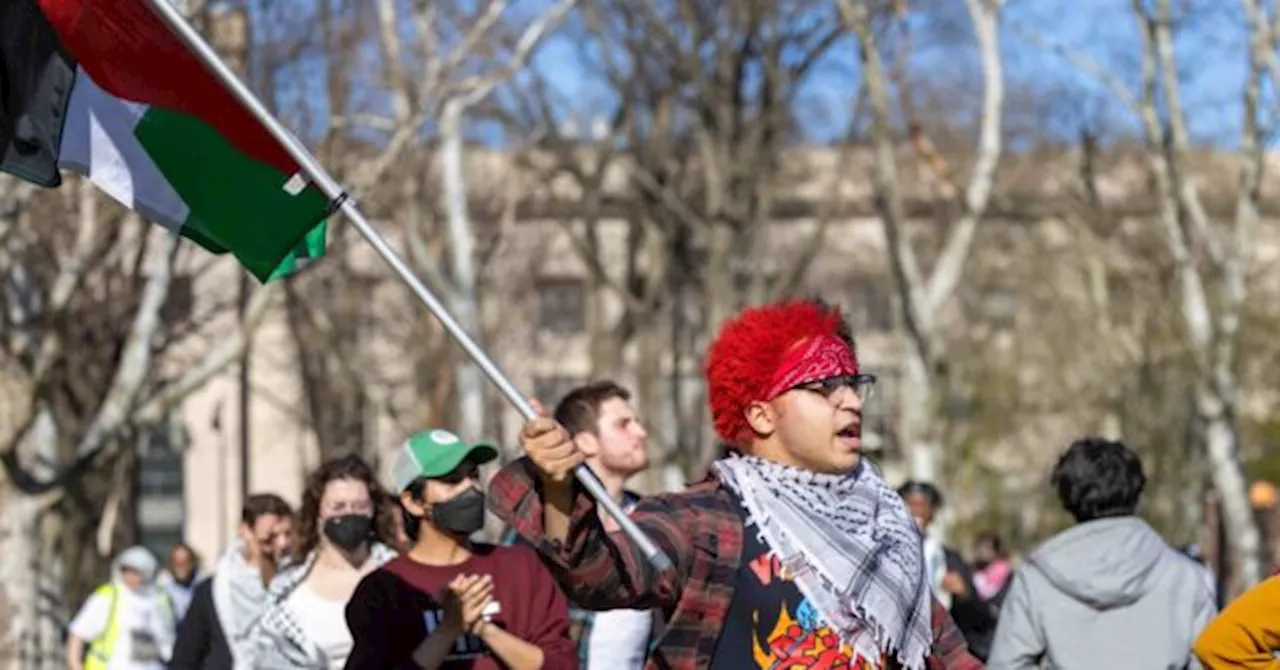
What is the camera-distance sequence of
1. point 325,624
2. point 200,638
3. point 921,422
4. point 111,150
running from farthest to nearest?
point 921,422
point 200,638
point 325,624
point 111,150

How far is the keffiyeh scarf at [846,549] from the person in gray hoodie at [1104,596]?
2.19 m

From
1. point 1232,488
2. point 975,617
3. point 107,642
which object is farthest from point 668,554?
point 1232,488

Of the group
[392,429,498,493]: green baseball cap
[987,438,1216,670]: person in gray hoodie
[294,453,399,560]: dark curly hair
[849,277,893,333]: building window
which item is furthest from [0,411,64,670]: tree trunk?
[849,277,893,333]: building window

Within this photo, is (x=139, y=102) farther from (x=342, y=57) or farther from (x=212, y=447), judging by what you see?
(x=212, y=447)

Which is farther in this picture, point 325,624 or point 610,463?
point 610,463

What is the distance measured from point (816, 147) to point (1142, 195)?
476 cm

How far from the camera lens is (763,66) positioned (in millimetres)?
28828

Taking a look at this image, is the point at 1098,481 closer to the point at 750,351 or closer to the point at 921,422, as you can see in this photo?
the point at 750,351

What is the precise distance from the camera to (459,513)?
7516 millimetres

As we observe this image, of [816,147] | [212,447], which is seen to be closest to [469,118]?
[816,147]

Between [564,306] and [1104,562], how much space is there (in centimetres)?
5322

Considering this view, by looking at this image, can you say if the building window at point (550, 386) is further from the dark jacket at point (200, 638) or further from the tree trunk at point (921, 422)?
the dark jacket at point (200, 638)

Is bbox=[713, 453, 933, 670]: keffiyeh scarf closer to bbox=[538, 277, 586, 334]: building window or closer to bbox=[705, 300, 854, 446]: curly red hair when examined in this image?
bbox=[705, 300, 854, 446]: curly red hair

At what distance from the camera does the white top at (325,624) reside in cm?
828
